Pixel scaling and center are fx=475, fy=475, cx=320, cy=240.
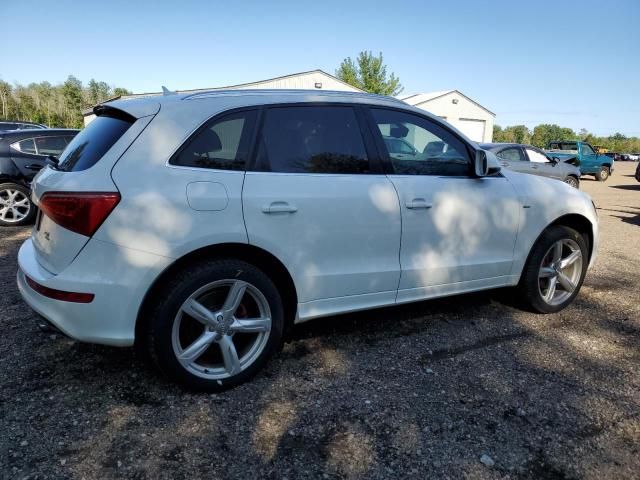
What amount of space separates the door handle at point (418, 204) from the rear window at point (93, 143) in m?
1.77

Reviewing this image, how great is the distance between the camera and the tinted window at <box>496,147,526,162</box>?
41.4 ft

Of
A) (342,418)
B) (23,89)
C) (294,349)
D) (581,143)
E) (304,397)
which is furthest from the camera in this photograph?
(23,89)

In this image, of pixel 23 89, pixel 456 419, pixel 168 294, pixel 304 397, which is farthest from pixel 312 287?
pixel 23 89

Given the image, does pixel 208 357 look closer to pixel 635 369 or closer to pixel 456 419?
pixel 456 419

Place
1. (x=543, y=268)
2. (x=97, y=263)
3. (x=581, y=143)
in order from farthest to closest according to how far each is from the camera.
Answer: (x=581, y=143)
(x=543, y=268)
(x=97, y=263)

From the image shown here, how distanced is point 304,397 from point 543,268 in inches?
95.0

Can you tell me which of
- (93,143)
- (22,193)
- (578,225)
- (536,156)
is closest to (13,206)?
(22,193)

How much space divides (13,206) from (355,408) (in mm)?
7243

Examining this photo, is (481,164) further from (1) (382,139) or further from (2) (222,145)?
(2) (222,145)

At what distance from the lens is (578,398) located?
2.78m

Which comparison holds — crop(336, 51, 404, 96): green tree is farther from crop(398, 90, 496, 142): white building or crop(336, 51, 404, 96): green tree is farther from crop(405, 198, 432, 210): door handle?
crop(405, 198, 432, 210): door handle

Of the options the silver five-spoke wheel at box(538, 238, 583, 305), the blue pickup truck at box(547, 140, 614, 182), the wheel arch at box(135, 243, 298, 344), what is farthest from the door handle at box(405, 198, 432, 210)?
the blue pickup truck at box(547, 140, 614, 182)

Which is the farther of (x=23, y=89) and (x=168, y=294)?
(x=23, y=89)

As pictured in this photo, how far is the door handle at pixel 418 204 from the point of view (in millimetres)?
3142
